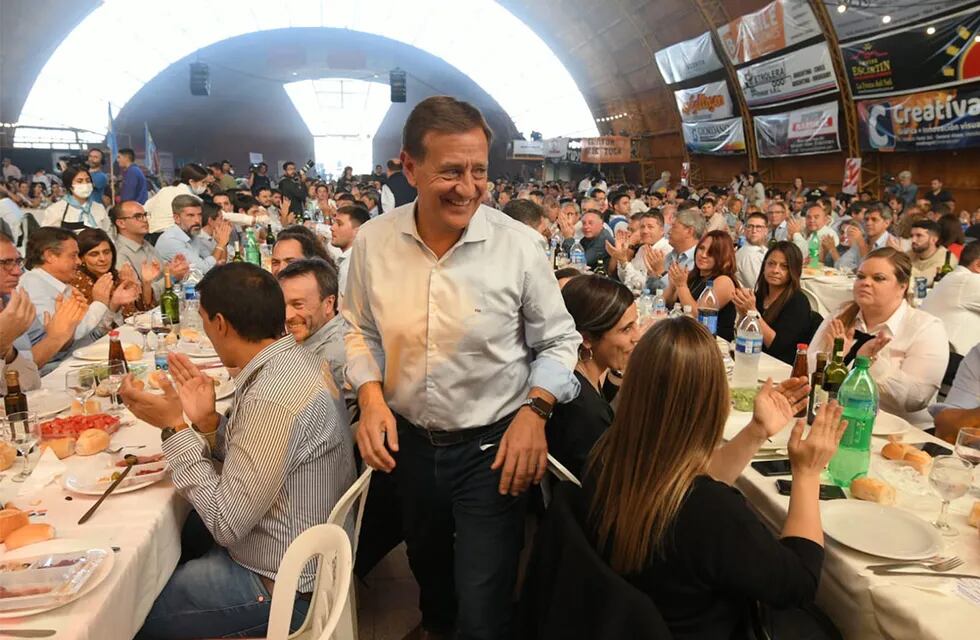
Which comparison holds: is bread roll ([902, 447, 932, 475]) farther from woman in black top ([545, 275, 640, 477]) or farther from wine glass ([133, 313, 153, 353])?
wine glass ([133, 313, 153, 353])

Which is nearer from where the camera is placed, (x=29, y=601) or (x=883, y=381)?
(x=29, y=601)

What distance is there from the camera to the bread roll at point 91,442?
2014mm

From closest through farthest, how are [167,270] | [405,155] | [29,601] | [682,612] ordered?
1. [29,601]
2. [682,612]
3. [405,155]
4. [167,270]

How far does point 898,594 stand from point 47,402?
2.64m

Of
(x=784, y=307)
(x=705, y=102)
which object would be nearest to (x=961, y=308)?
(x=784, y=307)

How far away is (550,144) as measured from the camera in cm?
2127

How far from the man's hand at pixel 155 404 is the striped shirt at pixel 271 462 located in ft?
0.22

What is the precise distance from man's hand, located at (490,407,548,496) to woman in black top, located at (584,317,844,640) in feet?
0.52

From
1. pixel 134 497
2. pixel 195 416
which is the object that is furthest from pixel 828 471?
pixel 134 497

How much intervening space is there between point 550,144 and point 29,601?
21026 millimetres

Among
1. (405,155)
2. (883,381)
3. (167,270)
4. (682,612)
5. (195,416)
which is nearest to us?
(682,612)

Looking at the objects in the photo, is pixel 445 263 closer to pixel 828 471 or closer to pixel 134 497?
pixel 134 497

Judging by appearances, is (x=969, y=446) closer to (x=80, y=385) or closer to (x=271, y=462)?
(x=271, y=462)

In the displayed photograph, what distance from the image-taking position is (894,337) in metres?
2.79
